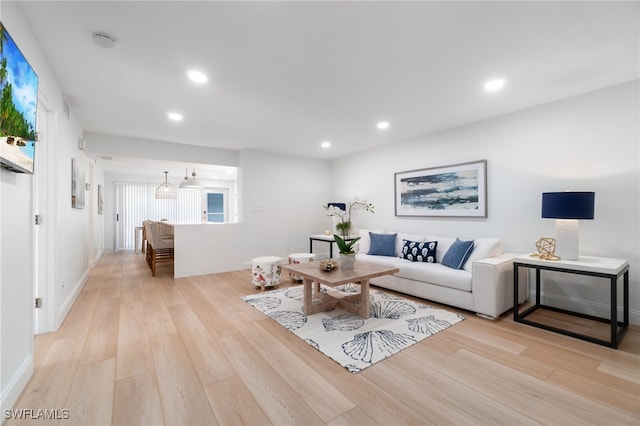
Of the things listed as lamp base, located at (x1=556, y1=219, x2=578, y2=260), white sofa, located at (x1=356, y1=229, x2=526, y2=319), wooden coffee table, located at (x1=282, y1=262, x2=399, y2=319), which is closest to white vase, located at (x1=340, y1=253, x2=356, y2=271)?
wooden coffee table, located at (x1=282, y1=262, x2=399, y2=319)

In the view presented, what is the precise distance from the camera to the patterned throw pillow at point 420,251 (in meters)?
3.81

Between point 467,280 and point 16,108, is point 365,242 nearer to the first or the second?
point 467,280

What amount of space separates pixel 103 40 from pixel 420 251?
13.2 ft

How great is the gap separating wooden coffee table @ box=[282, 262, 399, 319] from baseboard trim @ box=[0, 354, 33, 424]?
7.00 ft

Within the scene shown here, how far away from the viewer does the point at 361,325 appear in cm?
273

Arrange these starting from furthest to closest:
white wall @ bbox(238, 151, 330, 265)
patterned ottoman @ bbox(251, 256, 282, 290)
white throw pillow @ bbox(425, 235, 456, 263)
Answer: white wall @ bbox(238, 151, 330, 265)
patterned ottoman @ bbox(251, 256, 282, 290)
white throw pillow @ bbox(425, 235, 456, 263)

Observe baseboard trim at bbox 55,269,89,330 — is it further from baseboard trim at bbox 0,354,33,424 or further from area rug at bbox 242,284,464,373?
area rug at bbox 242,284,464,373

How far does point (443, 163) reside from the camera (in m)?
4.25

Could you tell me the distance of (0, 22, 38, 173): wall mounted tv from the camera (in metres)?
1.37

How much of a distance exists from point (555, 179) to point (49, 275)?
18.0ft

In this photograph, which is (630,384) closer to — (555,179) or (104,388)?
(555,179)

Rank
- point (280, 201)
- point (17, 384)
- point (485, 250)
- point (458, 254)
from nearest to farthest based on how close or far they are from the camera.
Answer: point (17, 384), point (485, 250), point (458, 254), point (280, 201)

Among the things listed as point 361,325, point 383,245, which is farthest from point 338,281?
point 383,245

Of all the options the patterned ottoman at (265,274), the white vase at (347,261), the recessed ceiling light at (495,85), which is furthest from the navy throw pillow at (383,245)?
the recessed ceiling light at (495,85)
